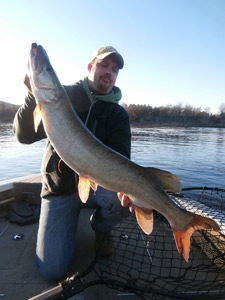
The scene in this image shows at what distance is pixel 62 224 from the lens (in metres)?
3.09

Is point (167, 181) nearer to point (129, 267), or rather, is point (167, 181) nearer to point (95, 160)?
point (95, 160)

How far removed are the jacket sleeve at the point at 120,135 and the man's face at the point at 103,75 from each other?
43 cm

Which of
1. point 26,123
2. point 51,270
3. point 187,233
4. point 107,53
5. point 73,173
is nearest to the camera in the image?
point 187,233

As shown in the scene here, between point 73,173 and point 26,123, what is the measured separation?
3.02 ft

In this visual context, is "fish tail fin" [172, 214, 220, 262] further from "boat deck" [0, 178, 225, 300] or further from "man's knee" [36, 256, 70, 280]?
"man's knee" [36, 256, 70, 280]

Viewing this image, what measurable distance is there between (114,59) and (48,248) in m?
2.82

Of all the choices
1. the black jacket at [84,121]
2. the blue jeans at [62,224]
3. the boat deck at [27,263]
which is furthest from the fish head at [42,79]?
the boat deck at [27,263]

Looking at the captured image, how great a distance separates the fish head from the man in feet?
1.20

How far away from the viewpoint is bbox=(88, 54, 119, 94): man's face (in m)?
3.41

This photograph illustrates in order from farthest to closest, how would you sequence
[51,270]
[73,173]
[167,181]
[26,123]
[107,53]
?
[107,53]
[73,173]
[26,123]
[51,270]
[167,181]

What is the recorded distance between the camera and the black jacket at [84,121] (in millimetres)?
3051

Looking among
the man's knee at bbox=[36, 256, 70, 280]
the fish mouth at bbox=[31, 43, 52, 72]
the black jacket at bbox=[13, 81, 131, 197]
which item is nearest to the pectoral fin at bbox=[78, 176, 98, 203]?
the black jacket at bbox=[13, 81, 131, 197]

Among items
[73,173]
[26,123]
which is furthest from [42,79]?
[73,173]

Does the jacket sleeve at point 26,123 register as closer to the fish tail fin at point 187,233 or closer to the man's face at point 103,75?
the man's face at point 103,75
